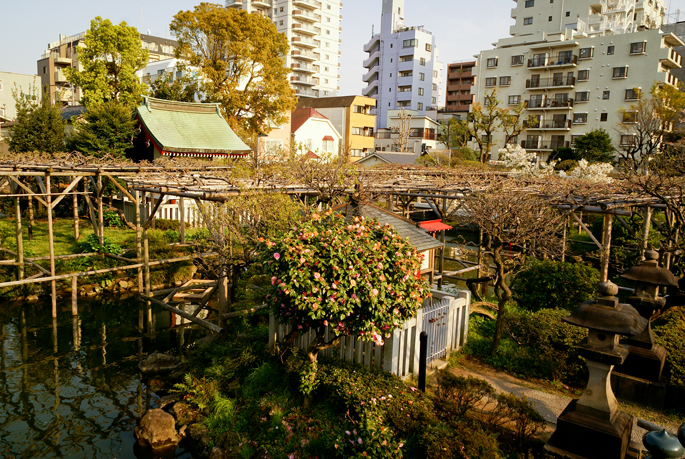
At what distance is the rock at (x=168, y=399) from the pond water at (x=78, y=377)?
0.54 meters

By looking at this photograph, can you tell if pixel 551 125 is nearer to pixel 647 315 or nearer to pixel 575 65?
pixel 575 65

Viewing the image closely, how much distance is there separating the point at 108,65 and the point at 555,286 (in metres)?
29.8

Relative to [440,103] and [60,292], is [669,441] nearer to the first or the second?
[60,292]

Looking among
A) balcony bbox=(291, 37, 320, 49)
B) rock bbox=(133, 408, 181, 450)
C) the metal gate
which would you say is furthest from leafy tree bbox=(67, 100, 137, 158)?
Answer: balcony bbox=(291, 37, 320, 49)

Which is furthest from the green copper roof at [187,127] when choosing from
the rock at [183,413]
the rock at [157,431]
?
the rock at [157,431]

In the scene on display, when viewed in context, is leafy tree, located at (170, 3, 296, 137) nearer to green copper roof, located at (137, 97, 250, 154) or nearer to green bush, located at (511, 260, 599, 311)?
green copper roof, located at (137, 97, 250, 154)

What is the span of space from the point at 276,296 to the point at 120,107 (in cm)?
2252

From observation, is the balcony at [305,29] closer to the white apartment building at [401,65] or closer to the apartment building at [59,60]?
the white apartment building at [401,65]

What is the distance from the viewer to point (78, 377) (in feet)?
37.3

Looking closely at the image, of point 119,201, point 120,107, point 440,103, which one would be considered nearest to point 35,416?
point 119,201

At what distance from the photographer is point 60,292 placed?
16984 millimetres

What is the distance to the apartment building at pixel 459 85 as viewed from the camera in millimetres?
73500

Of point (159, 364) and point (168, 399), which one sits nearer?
point (168, 399)

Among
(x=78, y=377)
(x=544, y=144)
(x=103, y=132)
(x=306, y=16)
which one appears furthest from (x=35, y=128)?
(x=306, y=16)
